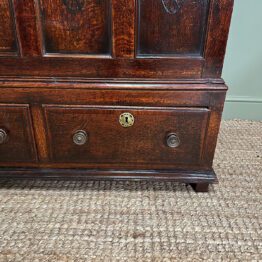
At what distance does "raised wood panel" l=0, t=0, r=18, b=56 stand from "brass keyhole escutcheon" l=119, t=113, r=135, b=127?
13.5 inches

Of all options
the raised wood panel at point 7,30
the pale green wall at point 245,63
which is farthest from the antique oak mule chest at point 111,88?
the pale green wall at point 245,63

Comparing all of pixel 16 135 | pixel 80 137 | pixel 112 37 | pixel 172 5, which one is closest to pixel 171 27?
pixel 172 5

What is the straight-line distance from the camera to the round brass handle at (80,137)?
2.84 feet

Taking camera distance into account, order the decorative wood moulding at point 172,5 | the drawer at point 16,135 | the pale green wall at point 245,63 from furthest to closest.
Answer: the pale green wall at point 245,63 → the drawer at point 16,135 → the decorative wood moulding at point 172,5

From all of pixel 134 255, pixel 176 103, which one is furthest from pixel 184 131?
pixel 134 255

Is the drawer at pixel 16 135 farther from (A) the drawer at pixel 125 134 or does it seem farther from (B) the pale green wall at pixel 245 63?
(B) the pale green wall at pixel 245 63

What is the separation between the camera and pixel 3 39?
771 mm

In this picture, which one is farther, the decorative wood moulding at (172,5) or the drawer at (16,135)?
the drawer at (16,135)

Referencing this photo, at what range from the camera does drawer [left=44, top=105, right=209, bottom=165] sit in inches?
33.4

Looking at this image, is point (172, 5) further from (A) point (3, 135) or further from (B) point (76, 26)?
(A) point (3, 135)

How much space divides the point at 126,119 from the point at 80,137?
148mm

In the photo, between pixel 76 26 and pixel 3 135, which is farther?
pixel 3 135

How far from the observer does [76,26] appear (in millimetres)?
759

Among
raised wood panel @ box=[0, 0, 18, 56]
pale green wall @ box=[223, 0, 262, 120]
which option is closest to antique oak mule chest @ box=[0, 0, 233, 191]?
raised wood panel @ box=[0, 0, 18, 56]
